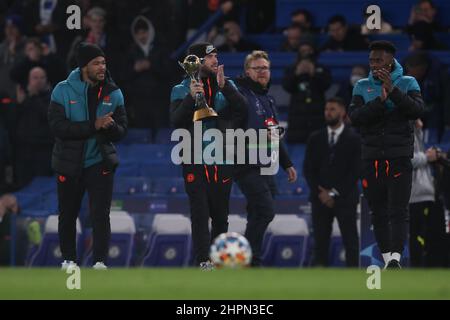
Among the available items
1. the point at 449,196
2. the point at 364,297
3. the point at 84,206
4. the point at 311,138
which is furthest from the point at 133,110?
the point at 364,297

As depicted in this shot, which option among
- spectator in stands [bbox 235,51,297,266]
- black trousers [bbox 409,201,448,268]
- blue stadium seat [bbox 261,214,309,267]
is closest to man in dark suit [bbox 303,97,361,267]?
blue stadium seat [bbox 261,214,309,267]

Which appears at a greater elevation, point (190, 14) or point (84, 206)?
point (190, 14)

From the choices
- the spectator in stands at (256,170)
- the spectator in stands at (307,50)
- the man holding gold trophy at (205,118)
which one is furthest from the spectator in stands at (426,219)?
the man holding gold trophy at (205,118)

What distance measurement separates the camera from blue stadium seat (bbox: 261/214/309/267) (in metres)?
18.8

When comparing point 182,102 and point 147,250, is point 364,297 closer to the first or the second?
point 182,102

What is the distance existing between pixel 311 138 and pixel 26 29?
669 cm

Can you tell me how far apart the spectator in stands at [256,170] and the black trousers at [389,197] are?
1.16 metres

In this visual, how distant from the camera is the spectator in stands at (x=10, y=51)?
21.8 m

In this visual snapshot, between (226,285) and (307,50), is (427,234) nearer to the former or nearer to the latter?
(307,50)

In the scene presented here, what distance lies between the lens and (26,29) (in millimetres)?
23188

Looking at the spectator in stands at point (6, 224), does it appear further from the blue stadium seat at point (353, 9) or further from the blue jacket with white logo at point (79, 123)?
the blue stadium seat at point (353, 9)

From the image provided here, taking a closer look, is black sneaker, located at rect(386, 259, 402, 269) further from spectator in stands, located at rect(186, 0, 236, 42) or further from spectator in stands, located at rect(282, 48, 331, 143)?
spectator in stands, located at rect(186, 0, 236, 42)

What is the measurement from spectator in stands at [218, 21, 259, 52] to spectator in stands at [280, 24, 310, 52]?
569 millimetres
